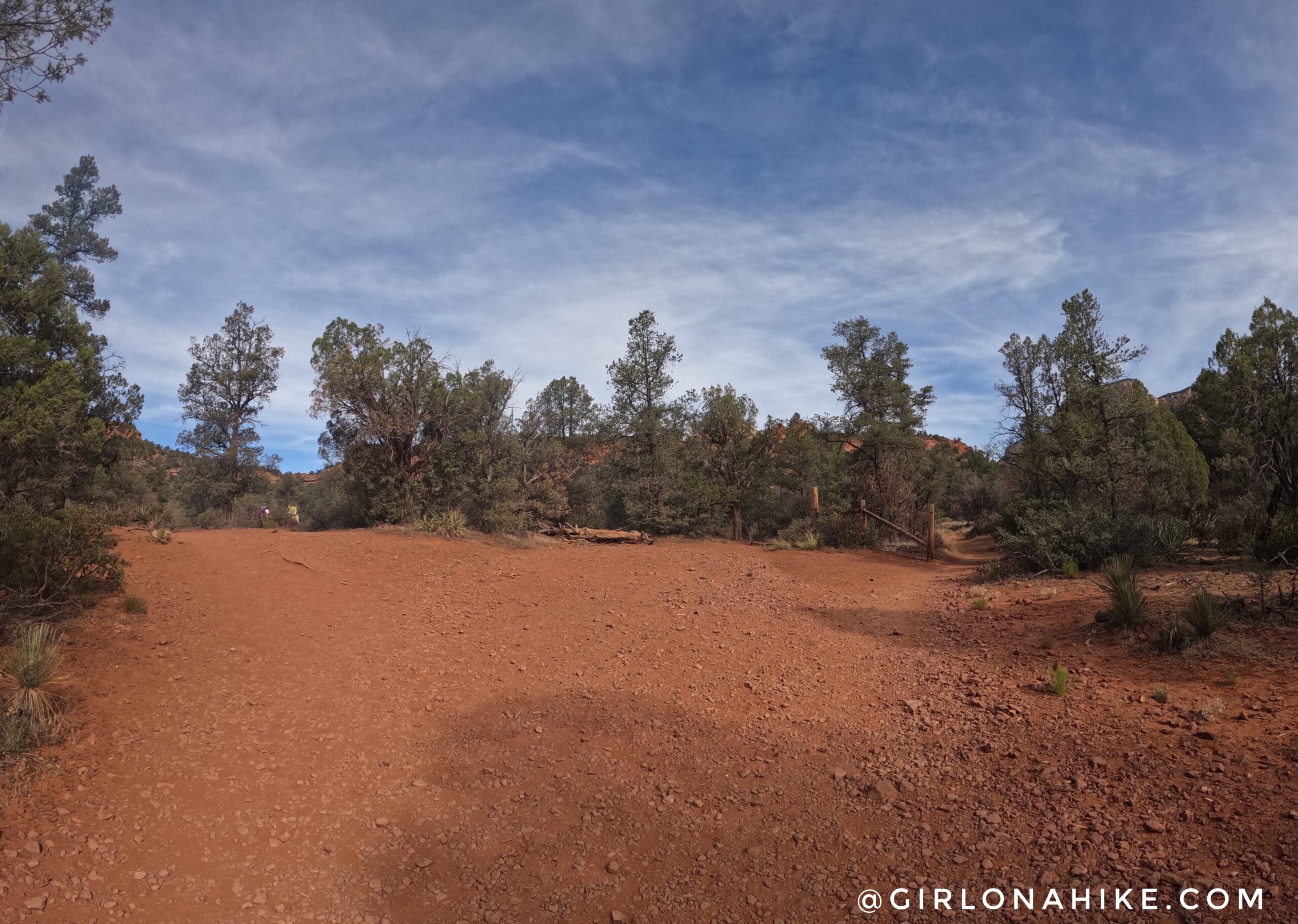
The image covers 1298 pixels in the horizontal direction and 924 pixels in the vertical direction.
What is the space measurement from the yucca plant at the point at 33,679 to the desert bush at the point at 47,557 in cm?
132

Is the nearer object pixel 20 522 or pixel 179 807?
pixel 179 807

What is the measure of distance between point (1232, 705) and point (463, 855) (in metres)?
6.15

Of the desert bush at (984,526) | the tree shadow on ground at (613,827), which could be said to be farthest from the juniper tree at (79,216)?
the desert bush at (984,526)

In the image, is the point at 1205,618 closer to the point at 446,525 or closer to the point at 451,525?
the point at 451,525

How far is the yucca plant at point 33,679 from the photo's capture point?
5.26 meters

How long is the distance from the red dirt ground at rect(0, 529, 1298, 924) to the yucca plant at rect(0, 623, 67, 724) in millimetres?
258

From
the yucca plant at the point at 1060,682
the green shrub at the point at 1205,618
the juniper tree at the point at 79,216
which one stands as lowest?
the yucca plant at the point at 1060,682

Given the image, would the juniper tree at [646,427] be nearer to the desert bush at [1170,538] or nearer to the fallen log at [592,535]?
the fallen log at [592,535]

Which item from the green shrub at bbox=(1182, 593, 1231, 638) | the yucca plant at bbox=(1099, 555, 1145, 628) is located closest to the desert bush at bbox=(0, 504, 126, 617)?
the yucca plant at bbox=(1099, 555, 1145, 628)

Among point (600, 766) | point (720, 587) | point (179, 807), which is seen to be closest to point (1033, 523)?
point (720, 587)

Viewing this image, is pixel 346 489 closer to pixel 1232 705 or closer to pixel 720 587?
pixel 720 587

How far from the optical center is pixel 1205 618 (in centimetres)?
668

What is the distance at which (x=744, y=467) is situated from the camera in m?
25.0

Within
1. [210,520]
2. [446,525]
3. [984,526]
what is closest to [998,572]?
[446,525]
